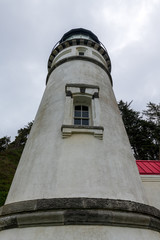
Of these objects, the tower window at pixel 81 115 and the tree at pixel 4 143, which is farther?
the tree at pixel 4 143

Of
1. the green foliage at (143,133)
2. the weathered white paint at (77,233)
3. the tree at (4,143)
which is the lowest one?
the weathered white paint at (77,233)

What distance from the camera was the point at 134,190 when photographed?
3.65m

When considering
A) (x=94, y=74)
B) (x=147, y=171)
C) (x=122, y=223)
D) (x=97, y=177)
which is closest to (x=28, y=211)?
(x=97, y=177)

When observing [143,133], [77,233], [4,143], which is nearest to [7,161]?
[4,143]

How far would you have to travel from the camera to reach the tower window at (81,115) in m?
5.02

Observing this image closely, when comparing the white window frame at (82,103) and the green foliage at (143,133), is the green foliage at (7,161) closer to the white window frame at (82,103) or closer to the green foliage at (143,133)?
the white window frame at (82,103)

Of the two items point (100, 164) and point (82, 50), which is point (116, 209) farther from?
point (82, 50)

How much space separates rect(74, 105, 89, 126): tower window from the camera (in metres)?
5.02

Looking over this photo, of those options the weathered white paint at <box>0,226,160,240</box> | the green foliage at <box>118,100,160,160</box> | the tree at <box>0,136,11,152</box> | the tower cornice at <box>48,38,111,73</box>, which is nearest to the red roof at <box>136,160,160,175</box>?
the weathered white paint at <box>0,226,160,240</box>

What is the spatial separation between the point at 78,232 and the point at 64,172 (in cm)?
115

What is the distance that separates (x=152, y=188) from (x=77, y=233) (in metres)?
5.11

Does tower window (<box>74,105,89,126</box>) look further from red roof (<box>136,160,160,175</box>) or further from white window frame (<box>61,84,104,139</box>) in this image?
red roof (<box>136,160,160,175</box>)

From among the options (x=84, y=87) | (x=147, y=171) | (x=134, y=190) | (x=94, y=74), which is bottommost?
(x=134, y=190)

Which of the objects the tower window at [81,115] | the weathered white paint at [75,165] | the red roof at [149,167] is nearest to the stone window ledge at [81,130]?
the weathered white paint at [75,165]
